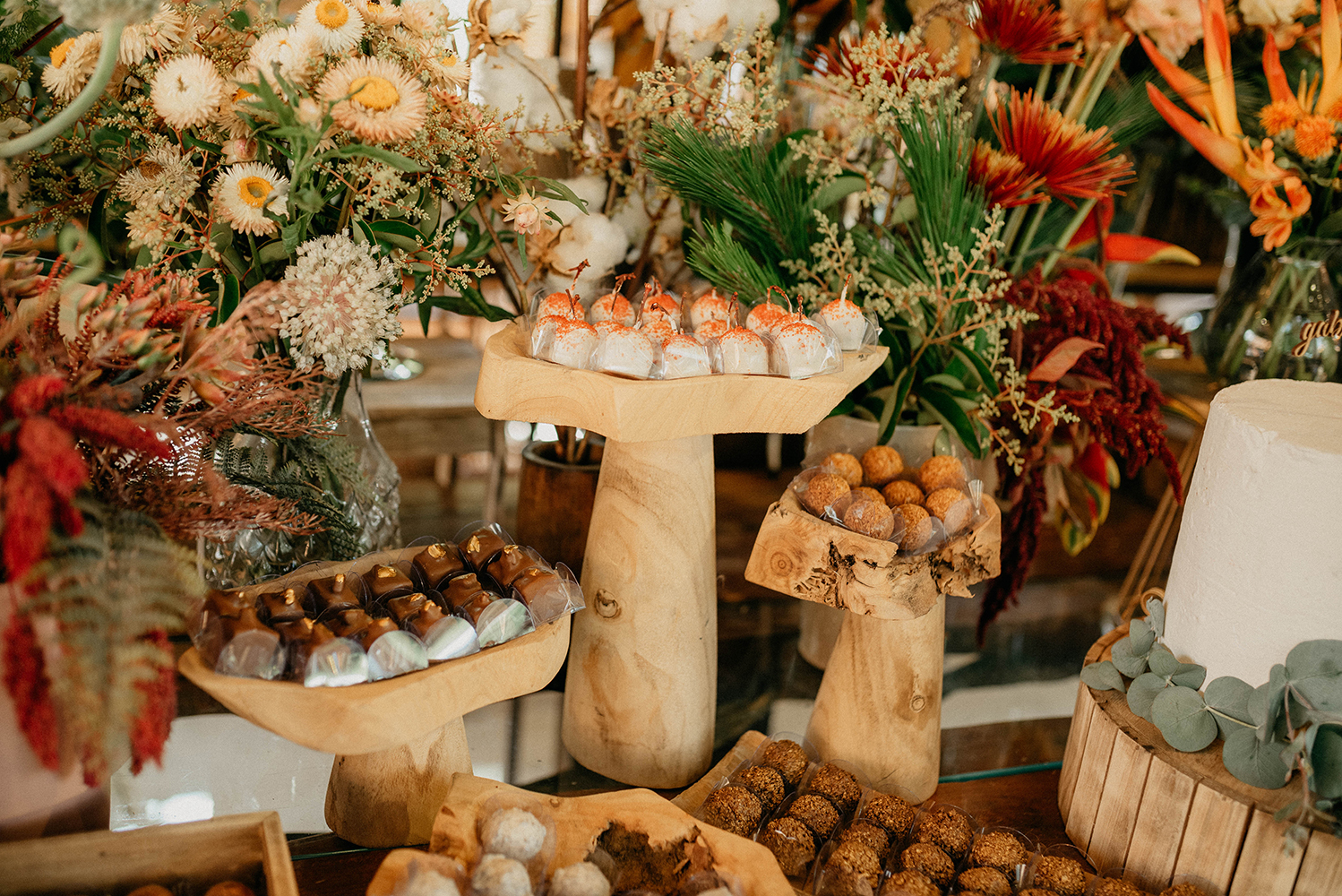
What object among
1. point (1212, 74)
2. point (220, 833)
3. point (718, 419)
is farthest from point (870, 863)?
point (1212, 74)

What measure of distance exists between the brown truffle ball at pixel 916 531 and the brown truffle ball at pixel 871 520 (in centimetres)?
2

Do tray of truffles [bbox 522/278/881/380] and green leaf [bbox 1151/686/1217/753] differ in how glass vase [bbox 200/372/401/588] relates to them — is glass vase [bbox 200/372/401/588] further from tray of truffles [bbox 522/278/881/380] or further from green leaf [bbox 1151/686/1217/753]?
green leaf [bbox 1151/686/1217/753]

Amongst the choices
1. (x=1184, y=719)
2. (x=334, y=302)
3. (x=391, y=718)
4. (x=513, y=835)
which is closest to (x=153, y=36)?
(x=334, y=302)

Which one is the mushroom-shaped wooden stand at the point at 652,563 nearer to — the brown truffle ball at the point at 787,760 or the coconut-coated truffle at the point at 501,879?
the brown truffle ball at the point at 787,760

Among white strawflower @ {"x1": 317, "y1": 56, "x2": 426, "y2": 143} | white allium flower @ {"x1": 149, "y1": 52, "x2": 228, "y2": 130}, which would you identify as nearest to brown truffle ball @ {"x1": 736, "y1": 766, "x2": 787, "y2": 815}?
white strawflower @ {"x1": 317, "y1": 56, "x2": 426, "y2": 143}

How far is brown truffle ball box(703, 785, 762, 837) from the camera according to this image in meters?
0.84

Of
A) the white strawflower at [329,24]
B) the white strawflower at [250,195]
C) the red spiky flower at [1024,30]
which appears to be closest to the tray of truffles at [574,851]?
the white strawflower at [250,195]

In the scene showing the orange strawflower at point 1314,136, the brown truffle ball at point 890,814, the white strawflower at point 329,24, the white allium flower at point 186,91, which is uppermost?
the orange strawflower at point 1314,136

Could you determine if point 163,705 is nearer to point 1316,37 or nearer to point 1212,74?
point 1212,74

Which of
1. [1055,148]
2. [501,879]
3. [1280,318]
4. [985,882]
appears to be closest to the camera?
[501,879]

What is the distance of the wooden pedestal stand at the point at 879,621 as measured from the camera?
33.9 inches

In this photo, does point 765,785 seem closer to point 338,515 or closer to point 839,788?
point 839,788

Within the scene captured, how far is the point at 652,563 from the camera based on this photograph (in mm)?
925

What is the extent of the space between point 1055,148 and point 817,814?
74 centimetres
